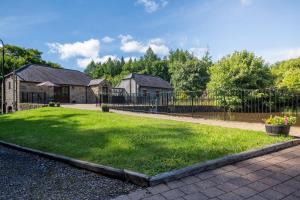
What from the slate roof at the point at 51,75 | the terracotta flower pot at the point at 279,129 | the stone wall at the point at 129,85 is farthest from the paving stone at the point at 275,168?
the stone wall at the point at 129,85

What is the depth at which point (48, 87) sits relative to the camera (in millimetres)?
27875

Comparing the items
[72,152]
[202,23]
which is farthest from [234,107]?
[72,152]

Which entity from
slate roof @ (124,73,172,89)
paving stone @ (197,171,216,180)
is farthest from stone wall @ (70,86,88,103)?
paving stone @ (197,171,216,180)

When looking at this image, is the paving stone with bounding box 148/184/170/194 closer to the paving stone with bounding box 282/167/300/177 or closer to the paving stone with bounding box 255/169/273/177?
the paving stone with bounding box 255/169/273/177

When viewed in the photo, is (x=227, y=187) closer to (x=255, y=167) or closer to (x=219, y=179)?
(x=219, y=179)

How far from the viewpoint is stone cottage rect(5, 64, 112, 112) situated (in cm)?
2555

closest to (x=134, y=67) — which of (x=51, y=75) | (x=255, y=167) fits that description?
(x=51, y=75)

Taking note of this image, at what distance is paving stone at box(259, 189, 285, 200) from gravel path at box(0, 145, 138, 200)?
64.5 inches

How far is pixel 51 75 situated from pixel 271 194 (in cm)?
2981

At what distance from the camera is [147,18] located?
52.5 ft

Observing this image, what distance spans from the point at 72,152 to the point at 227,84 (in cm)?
1720

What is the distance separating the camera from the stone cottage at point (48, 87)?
2555 cm

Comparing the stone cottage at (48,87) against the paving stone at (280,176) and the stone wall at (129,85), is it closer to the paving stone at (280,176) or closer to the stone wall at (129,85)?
the stone wall at (129,85)

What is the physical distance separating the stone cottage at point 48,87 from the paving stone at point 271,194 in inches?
840
